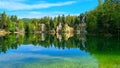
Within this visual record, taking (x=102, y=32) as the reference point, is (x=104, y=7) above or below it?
above

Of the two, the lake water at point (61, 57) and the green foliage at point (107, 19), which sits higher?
the green foliage at point (107, 19)

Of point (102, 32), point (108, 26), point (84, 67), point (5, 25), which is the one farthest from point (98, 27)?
point (84, 67)

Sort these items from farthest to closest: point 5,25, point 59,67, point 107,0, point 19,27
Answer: point 19,27
point 5,25
point 107,0
point 59,67

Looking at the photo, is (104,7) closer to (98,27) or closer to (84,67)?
(98,27)

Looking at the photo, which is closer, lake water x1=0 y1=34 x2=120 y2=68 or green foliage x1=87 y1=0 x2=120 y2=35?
lake water x1=0 y1=34 x2=120 y2=68

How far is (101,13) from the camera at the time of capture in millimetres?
107625

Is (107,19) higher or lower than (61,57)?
higher

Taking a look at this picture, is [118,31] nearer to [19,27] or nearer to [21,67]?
[21,67]

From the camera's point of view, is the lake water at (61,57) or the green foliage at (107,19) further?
the green foliage at (107,19)

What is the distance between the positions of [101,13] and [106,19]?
7.25 meters

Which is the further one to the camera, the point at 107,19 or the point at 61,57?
the point at 107,19

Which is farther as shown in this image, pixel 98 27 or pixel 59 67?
pixel 98 27

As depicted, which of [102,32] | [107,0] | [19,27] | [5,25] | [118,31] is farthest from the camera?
[19,27]

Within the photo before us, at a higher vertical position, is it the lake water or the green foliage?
the green foliage
